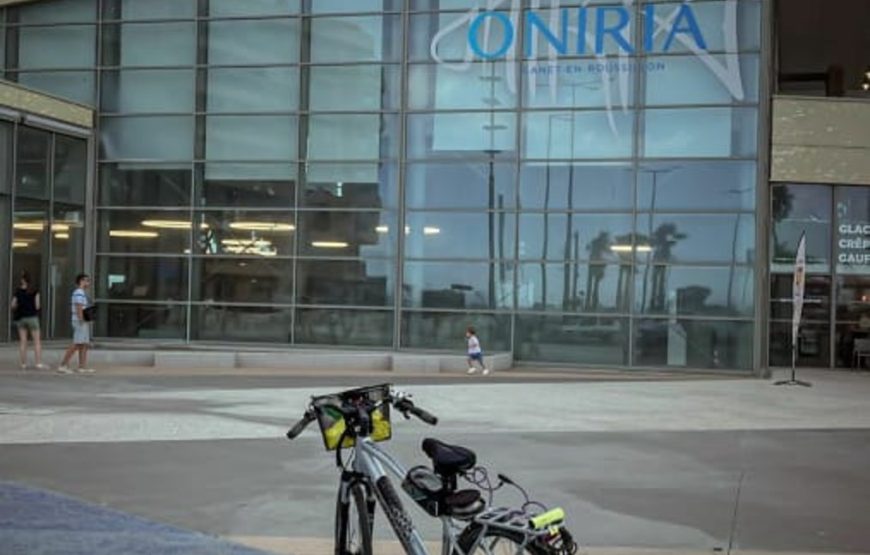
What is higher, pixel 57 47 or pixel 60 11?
pixel 60 11

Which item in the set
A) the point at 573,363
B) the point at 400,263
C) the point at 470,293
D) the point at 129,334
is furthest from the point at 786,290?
the point at 129,334

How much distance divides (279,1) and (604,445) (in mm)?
16715

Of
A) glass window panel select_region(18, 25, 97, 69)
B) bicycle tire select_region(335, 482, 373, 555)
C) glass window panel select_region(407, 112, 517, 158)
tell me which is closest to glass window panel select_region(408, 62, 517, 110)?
glass window panel select_region(407, 112, 517, 158)

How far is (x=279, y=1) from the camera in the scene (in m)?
24.7

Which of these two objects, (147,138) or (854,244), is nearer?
(854,244)

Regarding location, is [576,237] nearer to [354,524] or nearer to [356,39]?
[356,39]

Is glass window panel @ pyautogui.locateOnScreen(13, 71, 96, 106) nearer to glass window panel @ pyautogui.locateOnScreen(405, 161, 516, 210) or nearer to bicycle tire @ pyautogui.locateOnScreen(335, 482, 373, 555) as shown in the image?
glass window panel @ pyautogui.locateOnScreen(405, 161, 516, 210)

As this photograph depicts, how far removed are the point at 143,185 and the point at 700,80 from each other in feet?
41.8

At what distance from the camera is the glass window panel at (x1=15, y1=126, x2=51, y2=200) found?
77.3 ft

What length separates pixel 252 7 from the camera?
24891mm

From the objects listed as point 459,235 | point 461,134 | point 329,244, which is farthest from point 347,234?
point 461,134

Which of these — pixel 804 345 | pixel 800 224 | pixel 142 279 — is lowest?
pixel 804 345

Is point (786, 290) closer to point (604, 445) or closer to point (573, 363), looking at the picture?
point (573, 363)

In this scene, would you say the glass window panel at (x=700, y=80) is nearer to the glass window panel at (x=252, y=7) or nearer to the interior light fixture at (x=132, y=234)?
the glass window panel at (x=252, y=7)
